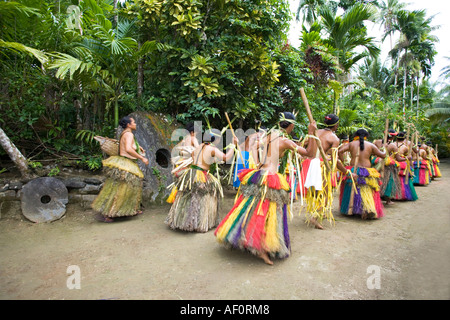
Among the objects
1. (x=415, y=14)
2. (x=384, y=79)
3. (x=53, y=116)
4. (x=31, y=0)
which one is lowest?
(x=53, y=116)

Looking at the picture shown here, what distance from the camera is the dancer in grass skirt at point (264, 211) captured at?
9.09ft

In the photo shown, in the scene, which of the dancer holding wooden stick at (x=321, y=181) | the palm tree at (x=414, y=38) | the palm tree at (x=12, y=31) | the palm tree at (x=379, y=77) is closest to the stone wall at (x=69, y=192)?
the palm tree at (x=12, y=31)

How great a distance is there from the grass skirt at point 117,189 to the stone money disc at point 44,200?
0.61 metres

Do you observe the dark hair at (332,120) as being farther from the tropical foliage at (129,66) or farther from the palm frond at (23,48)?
the palm frond at (23,48)

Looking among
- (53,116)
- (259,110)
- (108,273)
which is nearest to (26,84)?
(53,116)

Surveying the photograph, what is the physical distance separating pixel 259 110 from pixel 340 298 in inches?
192

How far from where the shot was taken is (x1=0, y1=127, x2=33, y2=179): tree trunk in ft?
13.8

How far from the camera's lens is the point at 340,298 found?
7.24ft

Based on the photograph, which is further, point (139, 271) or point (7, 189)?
point (7, 189)

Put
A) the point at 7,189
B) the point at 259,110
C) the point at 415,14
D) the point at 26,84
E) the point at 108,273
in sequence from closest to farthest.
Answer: the point at 108,273
the point at 7,189
the point at 26,84
the point at 259,110
the point at 415,14

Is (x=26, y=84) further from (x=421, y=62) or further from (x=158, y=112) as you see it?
(x=421, y=62)

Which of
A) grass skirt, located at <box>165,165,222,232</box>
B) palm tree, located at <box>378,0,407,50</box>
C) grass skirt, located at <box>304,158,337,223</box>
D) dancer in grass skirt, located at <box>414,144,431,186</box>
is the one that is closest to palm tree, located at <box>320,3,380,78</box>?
dancer in grass skirt, located at <box>414,144,431,186</box>

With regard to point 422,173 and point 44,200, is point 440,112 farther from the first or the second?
point 44,200

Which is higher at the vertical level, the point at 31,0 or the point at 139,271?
the point at 31,0
